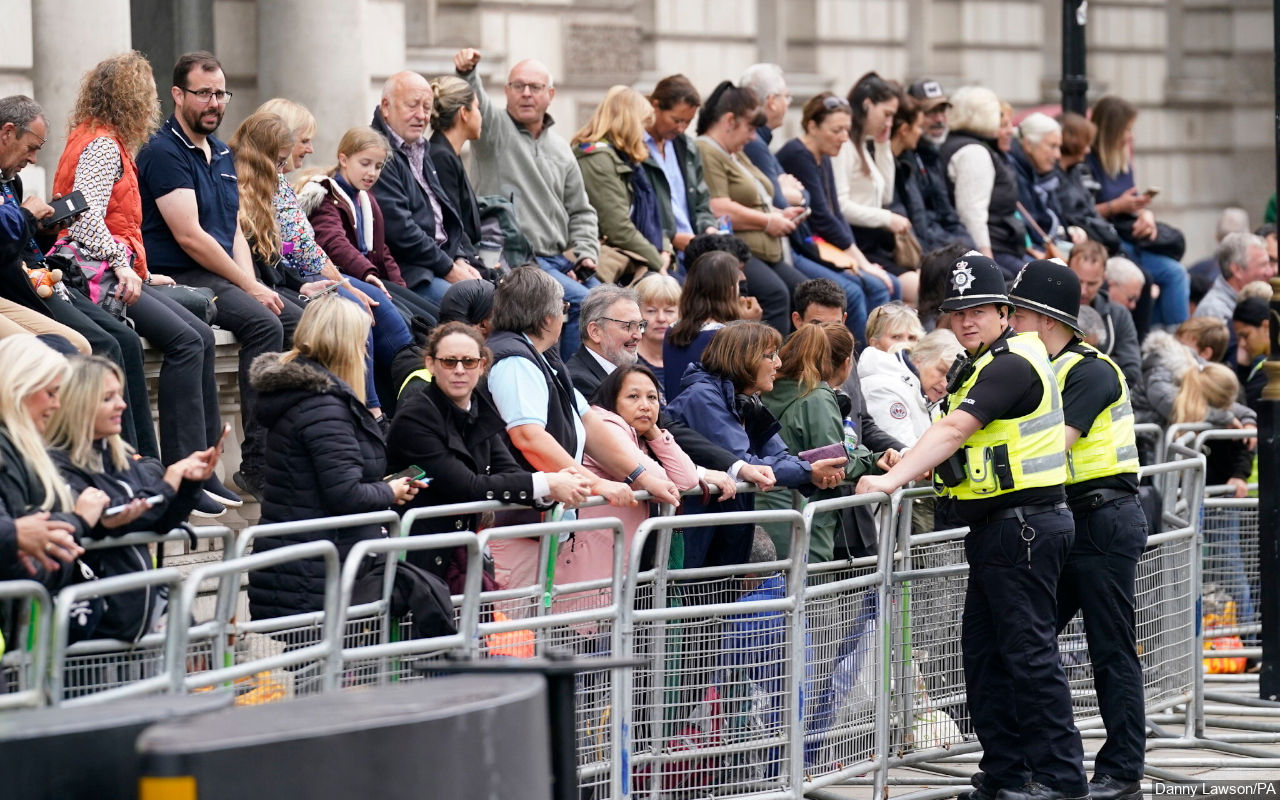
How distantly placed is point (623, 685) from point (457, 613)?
62 centimetres

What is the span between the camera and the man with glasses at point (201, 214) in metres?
8.55

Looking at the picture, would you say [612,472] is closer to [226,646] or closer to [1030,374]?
[1030,374]

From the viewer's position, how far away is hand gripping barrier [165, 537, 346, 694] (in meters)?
5.42

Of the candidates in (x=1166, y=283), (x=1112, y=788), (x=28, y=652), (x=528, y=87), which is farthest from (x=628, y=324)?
(x=1166, y=283)

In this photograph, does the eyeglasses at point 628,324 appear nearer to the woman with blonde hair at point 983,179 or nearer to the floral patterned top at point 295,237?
the floral patterned top at point 295,237

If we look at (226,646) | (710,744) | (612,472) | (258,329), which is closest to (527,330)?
(612,472)

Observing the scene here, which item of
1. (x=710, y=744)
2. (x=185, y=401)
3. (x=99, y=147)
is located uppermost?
(x=99, y=147)

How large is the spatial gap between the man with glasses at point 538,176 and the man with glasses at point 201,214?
2.16 m

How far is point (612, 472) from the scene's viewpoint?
310 inches

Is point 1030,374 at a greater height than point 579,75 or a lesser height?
lesser

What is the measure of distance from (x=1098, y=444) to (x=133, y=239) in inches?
157

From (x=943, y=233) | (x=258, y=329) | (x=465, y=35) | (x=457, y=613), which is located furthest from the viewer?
(x=465, y=35)

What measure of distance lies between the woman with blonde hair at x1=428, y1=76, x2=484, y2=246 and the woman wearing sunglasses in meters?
2.83

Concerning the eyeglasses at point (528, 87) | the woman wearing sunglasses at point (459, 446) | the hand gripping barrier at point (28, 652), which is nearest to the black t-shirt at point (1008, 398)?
the woman wearing sunglasses at point (459, 446)
